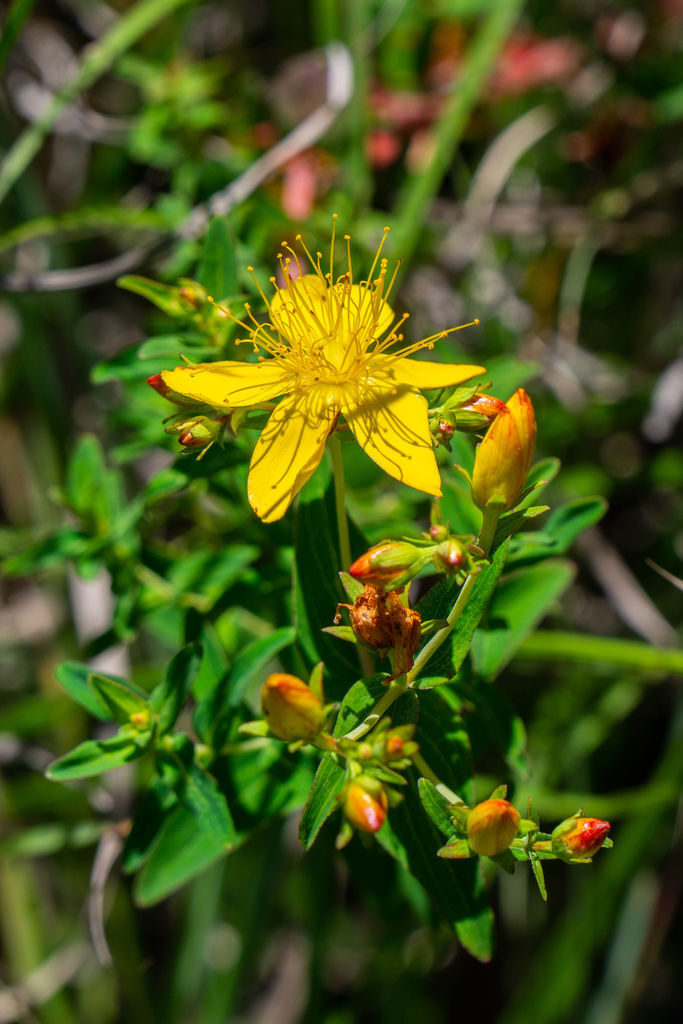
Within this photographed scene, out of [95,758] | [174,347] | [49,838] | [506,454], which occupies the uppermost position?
[174,347]

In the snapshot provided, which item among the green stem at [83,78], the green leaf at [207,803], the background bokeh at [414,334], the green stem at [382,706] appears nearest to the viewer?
the green stem at [382,706]

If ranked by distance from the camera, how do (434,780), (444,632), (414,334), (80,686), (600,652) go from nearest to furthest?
(444,632)
(434,780)
(80,686)
(600,652)
(414,334)

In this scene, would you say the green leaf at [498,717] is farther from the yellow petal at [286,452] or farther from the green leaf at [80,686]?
the green leaf at [80,686]

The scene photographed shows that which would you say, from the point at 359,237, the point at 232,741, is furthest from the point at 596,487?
the point at 232,741

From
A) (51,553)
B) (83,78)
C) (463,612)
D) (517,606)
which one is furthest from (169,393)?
(83,78)

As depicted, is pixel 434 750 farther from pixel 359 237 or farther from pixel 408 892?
pixel 359 237

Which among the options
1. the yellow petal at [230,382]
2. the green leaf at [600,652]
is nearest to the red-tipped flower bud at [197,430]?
the yellow petal at [230,382]

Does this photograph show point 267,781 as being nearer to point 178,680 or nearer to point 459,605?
point 178,680
